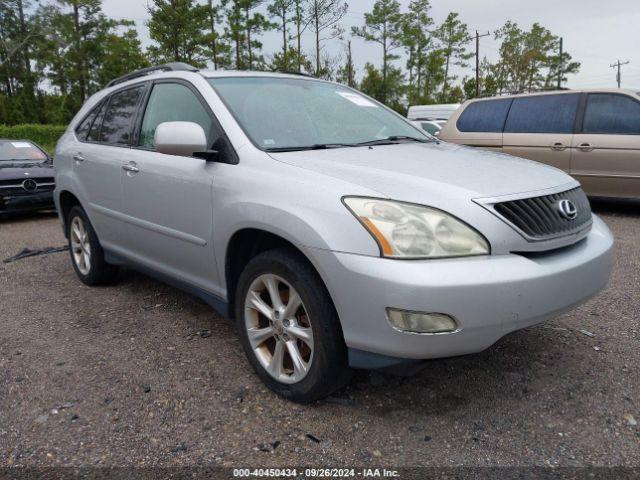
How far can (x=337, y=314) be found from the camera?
2314 millimetres

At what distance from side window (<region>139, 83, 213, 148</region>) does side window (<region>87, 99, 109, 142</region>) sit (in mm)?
811

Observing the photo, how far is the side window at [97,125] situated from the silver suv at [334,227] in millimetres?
652

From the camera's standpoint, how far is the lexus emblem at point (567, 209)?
2449 mm

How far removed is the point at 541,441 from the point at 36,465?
2021mm

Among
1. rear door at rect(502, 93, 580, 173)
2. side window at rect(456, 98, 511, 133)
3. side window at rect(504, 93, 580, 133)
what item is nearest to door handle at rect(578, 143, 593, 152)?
rear door at rect(502, 93, 580, 173)

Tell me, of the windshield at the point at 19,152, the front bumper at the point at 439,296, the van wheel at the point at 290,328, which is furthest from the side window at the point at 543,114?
the windshield at the point at 19,152

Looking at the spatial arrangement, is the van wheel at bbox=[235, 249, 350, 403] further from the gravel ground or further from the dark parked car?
the dark parked car

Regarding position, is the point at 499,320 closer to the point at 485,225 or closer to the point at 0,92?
the point at 485,225

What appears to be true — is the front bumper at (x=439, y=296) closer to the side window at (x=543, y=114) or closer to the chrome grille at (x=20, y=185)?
the side window at (x=543, y=114)

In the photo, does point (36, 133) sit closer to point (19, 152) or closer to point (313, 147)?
point (19, 152)

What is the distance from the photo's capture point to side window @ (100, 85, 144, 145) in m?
3.88

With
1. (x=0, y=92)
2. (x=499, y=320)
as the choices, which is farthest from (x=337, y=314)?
(x=0, y=92)

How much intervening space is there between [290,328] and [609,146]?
19.7 feet

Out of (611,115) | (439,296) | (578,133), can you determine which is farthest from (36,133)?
(439,296)
